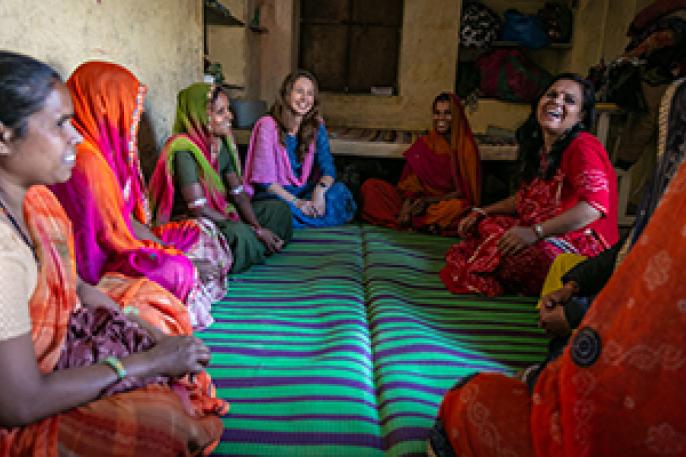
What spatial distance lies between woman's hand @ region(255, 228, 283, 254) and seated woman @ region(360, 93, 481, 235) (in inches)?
43.8

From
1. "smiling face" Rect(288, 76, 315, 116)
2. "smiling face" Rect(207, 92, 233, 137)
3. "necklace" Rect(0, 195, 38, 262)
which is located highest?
"smiling face" Rect(288, 76, 315, 116)

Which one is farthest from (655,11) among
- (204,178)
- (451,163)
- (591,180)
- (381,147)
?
(204,178)

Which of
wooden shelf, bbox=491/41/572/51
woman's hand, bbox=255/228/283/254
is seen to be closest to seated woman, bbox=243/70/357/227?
woman's hand, bbox=255/228/283/254

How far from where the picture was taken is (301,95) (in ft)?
12.8

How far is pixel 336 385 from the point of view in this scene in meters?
1.87

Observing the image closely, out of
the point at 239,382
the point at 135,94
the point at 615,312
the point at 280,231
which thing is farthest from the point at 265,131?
the point at 615,312

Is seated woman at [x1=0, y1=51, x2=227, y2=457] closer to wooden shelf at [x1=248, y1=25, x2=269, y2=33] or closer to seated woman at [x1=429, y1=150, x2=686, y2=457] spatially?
seated woman at [x1=429, y1=150, x2=686, y2=457]

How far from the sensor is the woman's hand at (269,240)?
332cm

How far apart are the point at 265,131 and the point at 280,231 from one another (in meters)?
0.80

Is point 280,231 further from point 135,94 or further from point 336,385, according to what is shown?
point 336,385

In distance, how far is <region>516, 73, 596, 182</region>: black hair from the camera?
2652mm

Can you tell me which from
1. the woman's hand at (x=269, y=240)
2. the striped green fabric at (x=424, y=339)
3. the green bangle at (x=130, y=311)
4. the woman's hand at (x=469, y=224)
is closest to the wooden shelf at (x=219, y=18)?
the woman's hand at (x=269, y=240)

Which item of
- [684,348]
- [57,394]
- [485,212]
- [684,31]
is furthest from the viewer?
[684,31]

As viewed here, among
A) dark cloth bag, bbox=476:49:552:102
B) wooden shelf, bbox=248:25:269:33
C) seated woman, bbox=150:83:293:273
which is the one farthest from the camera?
dark cloth bag, bbox=476:49:552:102
